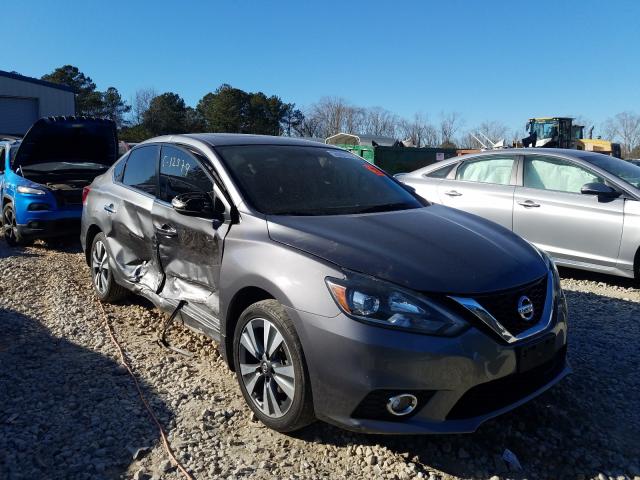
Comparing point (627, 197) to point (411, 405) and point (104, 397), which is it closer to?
point (411, 405)

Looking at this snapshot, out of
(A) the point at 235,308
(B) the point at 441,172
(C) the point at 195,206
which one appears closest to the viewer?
(A) the point at 235,308

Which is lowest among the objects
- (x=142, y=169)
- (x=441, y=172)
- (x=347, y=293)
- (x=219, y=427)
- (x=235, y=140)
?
(x=219, y=427)

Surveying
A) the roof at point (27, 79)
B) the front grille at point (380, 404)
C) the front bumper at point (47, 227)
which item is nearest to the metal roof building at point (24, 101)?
the roof at point (27, 79)

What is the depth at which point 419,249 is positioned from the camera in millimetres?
2814

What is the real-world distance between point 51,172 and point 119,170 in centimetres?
392

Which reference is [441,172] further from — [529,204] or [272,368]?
[272,368]

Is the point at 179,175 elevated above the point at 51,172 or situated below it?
above

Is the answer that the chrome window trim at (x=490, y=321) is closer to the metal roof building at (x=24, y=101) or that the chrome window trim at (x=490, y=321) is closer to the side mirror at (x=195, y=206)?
the side mirror at (x=195, y=206)

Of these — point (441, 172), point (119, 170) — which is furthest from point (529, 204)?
point (119, 170)

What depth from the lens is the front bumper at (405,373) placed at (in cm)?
241

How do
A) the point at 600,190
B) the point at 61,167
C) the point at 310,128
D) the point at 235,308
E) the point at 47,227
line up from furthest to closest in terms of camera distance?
the point at 310,128 < the point at 61,167 < the point at 47,227 < the point at 600,190 < the point at 235,308

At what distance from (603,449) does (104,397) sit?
2.83 meters

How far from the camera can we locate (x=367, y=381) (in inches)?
95.6

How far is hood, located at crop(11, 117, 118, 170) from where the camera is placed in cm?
812
